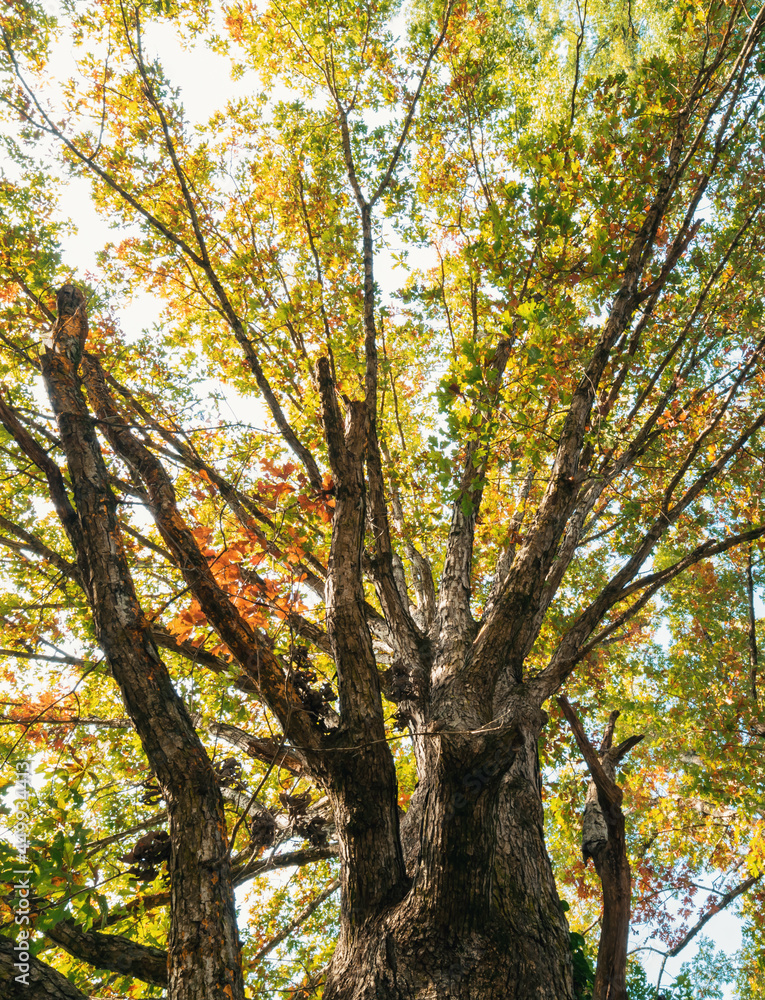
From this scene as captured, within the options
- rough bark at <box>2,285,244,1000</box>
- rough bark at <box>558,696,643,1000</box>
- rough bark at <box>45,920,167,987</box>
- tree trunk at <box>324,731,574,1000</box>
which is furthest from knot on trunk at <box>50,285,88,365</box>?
rough bark at <box>558,696,643,1000</box>

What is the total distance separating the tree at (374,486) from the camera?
258 cm

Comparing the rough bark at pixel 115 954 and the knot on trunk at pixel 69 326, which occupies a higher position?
the knot on trunk at pixel 69 326

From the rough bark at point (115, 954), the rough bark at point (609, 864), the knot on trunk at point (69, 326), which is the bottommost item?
the rough bark at point (115, 954)

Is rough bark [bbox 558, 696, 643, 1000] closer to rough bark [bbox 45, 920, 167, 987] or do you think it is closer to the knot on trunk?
rough bark [bbox 45, 920, 167, 987]

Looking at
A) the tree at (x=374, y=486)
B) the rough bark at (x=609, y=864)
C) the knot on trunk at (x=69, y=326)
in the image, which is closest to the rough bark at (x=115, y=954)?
the tree at (x=374, y=486)

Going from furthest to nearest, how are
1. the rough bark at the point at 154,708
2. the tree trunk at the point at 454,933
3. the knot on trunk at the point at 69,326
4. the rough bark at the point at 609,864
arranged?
the knot on trunk at the point at 69,326 < the rough bark at the point at 609,864 < the tree trunk at the point at 454,933 < the rough bark at the point at 154,708

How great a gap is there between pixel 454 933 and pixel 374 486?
2.83 metres

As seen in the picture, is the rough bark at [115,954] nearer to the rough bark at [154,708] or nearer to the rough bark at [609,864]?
the rough bark at [154,708]

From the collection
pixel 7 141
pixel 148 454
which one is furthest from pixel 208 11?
pixel 148 454

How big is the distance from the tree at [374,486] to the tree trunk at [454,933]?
0.7 inches

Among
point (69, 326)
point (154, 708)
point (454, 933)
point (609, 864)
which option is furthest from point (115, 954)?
point (69, 326)

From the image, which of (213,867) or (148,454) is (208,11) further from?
(213,867)

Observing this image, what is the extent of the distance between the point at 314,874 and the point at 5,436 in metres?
6.94

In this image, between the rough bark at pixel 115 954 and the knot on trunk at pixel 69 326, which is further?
the knot on trunk at pixel 69 326
